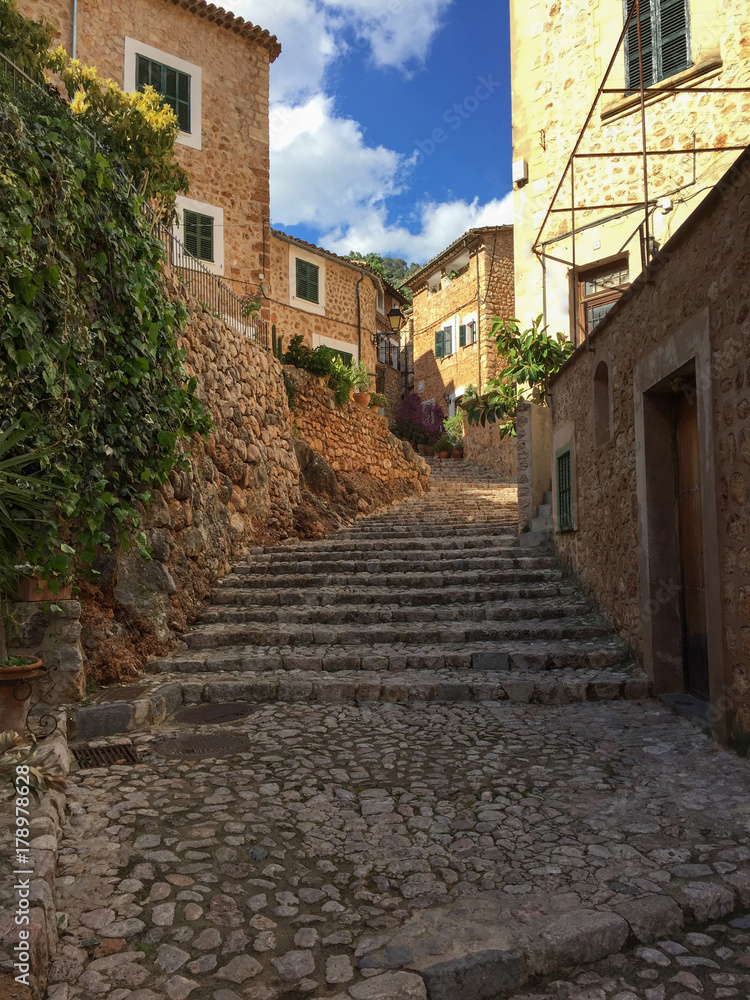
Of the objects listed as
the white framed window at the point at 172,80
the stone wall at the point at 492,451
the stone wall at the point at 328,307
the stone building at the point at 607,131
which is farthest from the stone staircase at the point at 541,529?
the white framed window at the point at 172,80

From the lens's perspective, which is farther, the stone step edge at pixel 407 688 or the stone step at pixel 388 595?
the stone step at pixel 388 595

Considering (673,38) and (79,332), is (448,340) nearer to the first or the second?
(673,38)

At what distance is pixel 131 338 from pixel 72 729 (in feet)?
10.4

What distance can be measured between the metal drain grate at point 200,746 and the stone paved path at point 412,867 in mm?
86

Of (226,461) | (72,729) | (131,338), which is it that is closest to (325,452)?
(226,461)

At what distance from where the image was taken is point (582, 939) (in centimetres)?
218

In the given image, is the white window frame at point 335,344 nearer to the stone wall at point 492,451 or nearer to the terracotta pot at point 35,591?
the stone wall at point 492,451

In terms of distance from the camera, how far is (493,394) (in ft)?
35.1

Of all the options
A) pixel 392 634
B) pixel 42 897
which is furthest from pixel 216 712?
pixel 42 897

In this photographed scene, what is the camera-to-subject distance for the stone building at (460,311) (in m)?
23.8

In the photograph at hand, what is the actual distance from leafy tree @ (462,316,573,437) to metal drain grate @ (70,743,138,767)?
6851mm

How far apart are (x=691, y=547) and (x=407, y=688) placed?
2307 mm

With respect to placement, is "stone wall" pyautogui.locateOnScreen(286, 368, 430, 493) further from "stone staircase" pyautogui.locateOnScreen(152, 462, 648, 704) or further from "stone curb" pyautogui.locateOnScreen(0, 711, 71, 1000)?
"stone curb" pyautogui.locateOnScreen(0, 711, 71, 1000)

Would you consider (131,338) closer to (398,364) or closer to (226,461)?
(226,461)
